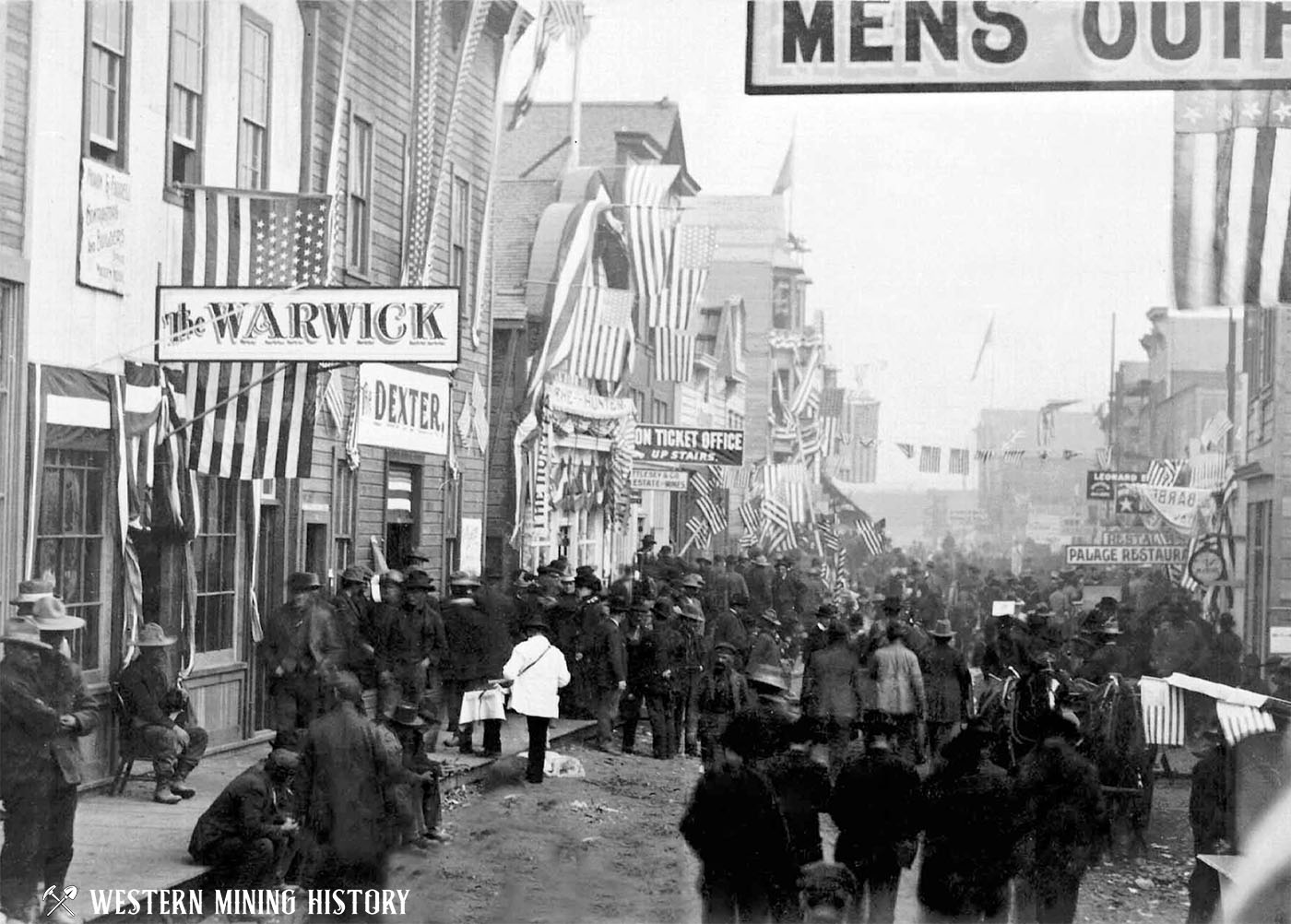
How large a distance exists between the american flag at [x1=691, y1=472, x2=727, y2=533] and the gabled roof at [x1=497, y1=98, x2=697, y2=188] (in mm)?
7218

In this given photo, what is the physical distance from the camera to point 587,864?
12.6 metres

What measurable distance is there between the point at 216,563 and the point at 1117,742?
8528mm

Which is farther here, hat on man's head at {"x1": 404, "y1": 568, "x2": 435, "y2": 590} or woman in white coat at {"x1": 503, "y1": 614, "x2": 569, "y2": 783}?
hat on man's head at {"x1": 404, "y1": 568, "x2": 435, "y2": 590}

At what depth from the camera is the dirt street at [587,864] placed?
1106 centimetres

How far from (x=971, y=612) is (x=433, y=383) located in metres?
14.3

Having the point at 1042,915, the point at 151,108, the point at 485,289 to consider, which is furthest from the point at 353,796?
the point at 485,289

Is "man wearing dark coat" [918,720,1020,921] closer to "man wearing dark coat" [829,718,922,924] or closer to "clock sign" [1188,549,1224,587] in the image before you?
"man wearing dark coat" [829,718,922,924]

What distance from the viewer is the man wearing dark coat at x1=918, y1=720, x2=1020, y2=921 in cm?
858

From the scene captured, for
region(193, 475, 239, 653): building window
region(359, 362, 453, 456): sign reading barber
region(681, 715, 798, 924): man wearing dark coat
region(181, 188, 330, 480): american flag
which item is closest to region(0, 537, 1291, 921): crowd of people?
region(681, 715, 798, 924): man wearing dark coat

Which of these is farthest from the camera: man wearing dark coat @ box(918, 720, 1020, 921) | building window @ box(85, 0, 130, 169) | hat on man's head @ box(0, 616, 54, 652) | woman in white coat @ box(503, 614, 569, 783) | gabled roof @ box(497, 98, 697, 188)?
gabled roof @ box(497, 98, 697, 188)

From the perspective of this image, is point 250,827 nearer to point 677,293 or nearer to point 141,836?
point 141,836

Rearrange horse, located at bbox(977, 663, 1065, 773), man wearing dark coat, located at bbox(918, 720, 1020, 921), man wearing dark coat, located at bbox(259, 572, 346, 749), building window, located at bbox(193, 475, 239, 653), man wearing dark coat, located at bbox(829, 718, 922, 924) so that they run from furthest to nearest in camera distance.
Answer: building window, located at bbox(193, 475, 239, 653) → man wearing dark coat, located at bbox(259, 572, 346, 749) → horse, located at bbox(977, 663, 1065, 773) → man wearing dark coat, located at bbox(829, 718, 922, 924) → man wearing dark coat, located at bbox(918, 720, 1020, 921)

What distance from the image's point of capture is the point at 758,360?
6175 cm

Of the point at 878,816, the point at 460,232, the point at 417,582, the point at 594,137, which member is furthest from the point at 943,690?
the point at 594,137
